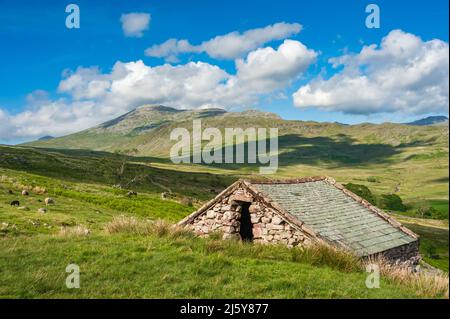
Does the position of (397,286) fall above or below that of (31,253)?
below

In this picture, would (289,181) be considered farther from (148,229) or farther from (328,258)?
(328,258)

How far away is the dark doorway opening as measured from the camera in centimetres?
1900

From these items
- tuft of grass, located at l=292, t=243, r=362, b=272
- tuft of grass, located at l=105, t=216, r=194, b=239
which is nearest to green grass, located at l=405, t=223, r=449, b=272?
tuft of grass, located at l=292, t=243, r=362, b=272

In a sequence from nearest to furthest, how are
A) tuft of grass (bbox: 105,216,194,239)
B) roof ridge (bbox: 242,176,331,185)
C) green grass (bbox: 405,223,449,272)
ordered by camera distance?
tuft of grass (bbox: 105,216,194,239) → roof ridge (bbox: 242,176,331,185) → green grass (bbox: 405,223,449,272)

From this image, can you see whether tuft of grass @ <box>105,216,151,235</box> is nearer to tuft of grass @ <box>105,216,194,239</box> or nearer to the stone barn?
tuft of grass @ <box>105,216,194,239</box>

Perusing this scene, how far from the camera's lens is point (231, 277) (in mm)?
10883

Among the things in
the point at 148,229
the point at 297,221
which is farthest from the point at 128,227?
the point at 297,221

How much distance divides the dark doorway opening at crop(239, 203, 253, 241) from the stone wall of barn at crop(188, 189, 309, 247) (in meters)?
0.78

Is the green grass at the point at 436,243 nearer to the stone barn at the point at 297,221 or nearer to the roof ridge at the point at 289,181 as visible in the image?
the roof ridge at the point at 289,181

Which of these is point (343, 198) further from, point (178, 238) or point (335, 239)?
point (178, 238)
